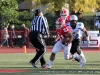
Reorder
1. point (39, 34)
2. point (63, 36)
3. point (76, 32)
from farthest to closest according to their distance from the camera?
point (76, 32) → point (39, 34) → point (63, 36)

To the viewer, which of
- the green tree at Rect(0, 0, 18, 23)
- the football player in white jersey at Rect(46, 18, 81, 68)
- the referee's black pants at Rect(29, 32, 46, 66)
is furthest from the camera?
the green tree at Rect(0, 0, 18, 23)

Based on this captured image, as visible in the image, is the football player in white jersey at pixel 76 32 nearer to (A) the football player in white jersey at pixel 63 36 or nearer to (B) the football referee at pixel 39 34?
(A) the football player in white jersey at pixel 63 36

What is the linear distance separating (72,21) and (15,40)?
17.3 m

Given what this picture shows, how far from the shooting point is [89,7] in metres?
→ 32.8

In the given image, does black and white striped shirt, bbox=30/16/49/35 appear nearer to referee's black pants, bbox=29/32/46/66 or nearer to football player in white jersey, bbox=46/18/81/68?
referee's black pants, bbox=29/32/46/66

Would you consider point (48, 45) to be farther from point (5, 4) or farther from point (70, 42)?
point (70, 42)

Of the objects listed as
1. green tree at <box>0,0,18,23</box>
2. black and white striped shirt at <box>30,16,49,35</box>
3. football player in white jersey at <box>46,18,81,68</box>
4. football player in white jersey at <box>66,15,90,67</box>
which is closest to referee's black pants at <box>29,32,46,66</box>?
black and white striped shirt at <box>30,16,49,35</box>

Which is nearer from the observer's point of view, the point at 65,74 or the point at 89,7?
the point at 65,74

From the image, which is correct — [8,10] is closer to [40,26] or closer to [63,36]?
[40,26]

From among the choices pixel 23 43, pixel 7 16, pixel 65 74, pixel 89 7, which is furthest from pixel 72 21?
pixel 89 7

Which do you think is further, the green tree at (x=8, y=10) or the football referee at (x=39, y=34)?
the green tree at (x=8, y=10)

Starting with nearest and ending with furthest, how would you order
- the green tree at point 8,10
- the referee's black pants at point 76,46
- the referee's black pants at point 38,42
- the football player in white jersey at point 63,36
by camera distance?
the football player in white jersey at point 63,36
the referee's black pants at point 38,42
the referee's black pants at point 76,46
the green tree at point 8,10

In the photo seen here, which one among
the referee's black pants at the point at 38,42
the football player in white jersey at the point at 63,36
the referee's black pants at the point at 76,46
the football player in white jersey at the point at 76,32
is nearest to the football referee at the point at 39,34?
the referee's black pants at the point at 38,42

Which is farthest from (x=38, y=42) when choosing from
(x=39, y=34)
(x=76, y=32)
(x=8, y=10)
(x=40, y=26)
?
(x=8, y=10)
